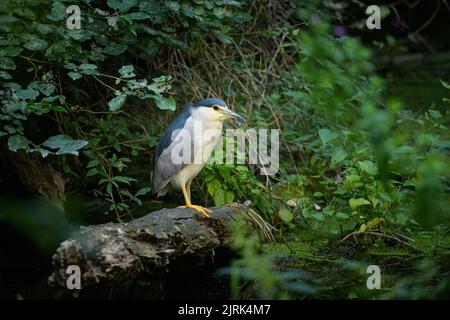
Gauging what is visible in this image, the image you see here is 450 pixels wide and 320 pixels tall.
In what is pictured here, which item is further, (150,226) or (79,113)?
(79,113)

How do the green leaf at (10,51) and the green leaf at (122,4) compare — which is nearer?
the green leaf at (10,51)

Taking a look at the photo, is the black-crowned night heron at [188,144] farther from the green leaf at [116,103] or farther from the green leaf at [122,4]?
the green leaf at [122,4]

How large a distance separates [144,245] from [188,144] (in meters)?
1.07

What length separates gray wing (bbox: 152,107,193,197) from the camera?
414cm

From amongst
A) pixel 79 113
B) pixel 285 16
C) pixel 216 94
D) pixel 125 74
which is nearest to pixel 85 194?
A: pixel 79 113

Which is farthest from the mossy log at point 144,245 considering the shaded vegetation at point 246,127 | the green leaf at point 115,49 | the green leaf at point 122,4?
the green leaf at point 122,4

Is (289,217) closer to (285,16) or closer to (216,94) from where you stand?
(216,94)

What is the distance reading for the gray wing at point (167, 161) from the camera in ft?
13.6

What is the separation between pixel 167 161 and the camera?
415 centimetres

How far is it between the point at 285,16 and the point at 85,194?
241 cm

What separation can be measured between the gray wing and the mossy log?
47cm
